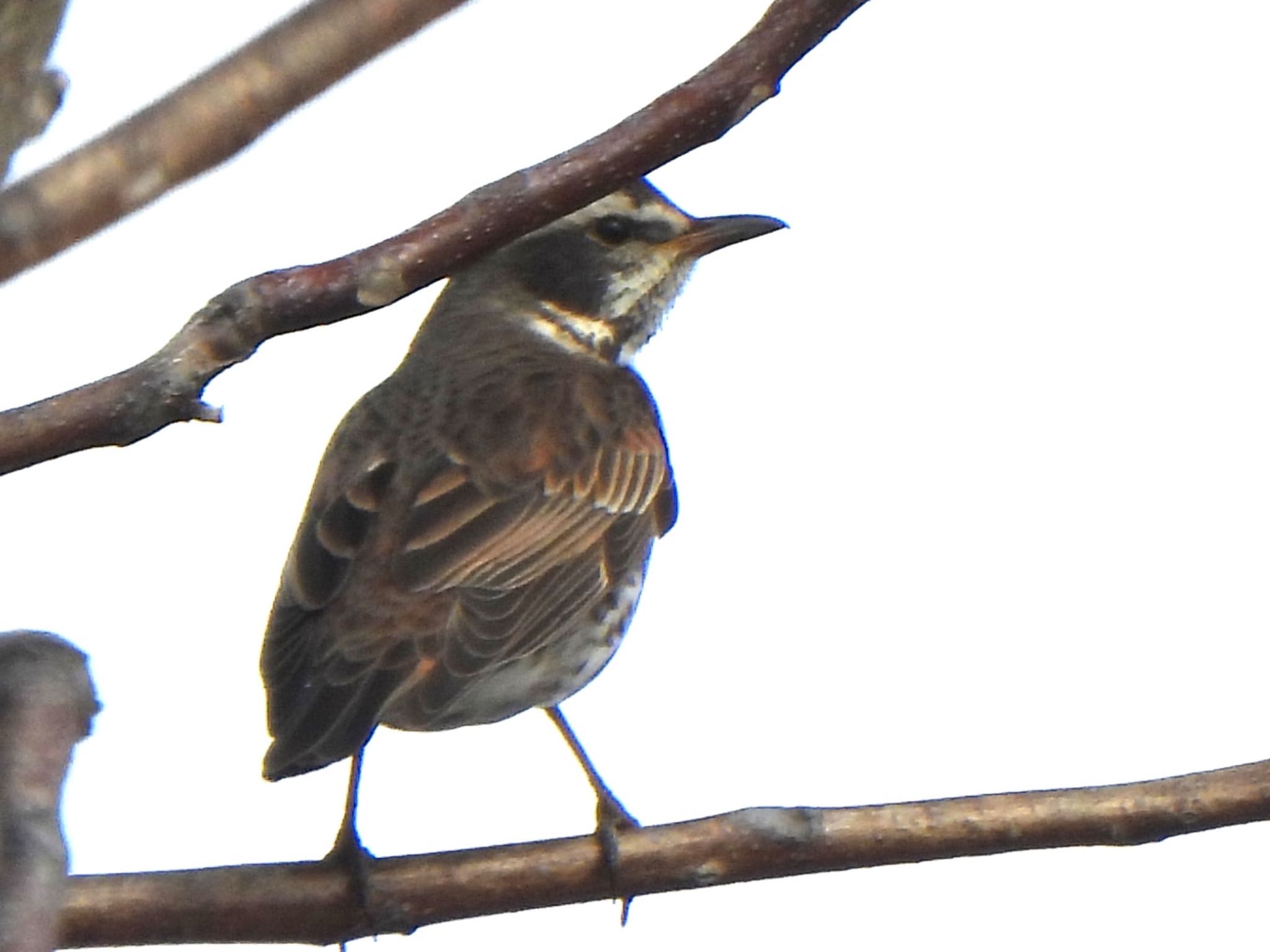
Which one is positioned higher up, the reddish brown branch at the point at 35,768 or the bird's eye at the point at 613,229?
the bird's eye at the point at 613,229

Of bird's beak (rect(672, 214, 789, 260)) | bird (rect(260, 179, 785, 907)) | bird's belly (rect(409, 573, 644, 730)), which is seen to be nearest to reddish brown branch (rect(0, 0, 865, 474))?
bird (rect(260, 179, 785, 907))

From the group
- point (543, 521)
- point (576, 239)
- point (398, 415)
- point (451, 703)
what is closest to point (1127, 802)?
point (451, 703)

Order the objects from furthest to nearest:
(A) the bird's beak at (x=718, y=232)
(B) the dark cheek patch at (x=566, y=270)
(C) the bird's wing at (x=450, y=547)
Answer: (B) the dark cheek patch at (x=566, y=270)
(A) the bird's beak at (x=718, y=232)
(C) the bird's wing at (x=450, y=547)

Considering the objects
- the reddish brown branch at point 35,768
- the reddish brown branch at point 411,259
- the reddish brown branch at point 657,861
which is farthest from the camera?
the reddish brown branch at point 657,861

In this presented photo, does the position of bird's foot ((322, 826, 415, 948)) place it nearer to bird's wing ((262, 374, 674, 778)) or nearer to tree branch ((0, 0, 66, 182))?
bird's wing ((262, 374, 674, 778))

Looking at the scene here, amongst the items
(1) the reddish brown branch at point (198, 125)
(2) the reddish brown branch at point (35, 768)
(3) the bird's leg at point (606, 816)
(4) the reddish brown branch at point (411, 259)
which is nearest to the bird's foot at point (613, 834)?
(3) the bird's leg at point (606, 816)

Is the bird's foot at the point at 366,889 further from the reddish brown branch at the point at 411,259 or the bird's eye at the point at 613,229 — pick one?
the bird's eye at the point at 613,229

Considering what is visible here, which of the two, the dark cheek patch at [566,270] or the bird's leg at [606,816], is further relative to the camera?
the dark cheek patch at [566,270]
